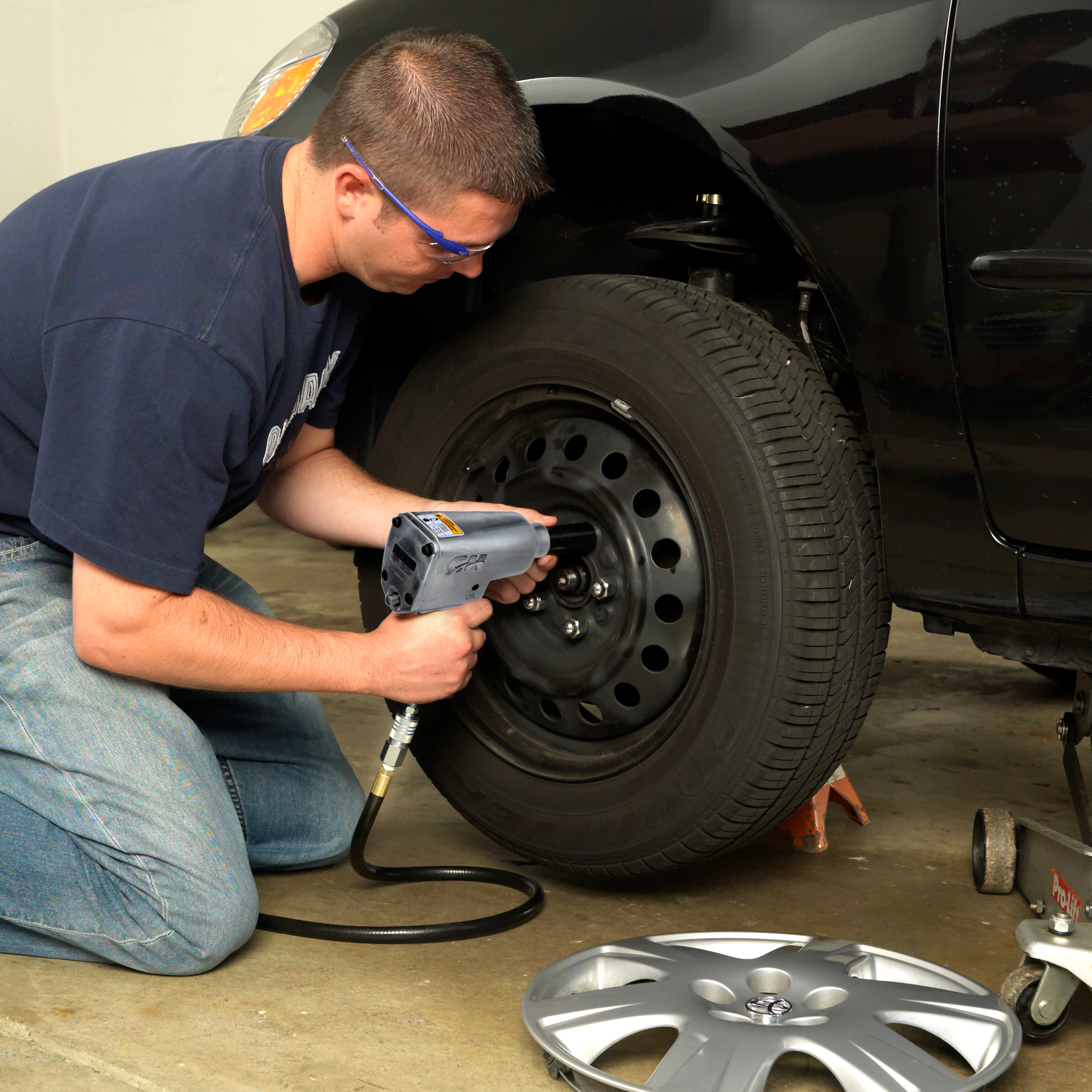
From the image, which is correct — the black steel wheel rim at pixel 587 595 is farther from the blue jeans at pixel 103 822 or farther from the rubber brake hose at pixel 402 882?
the blue jeans at pixel 103 822

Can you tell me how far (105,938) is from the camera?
147cm

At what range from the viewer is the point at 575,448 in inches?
66.9

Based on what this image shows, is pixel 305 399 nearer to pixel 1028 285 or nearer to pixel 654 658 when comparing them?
pixel 654 658

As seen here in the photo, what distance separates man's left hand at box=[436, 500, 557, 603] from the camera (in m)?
1.62

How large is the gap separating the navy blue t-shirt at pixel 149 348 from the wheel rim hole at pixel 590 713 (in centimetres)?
57

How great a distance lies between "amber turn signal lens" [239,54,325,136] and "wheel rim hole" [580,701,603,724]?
104 centimetres

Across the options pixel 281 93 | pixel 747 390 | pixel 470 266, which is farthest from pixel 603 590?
pixel 281 93

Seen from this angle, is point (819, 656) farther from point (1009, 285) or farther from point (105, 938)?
point (105, 938)

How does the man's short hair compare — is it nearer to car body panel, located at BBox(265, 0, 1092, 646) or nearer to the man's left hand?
car body panel, located at BBox(265, 0, 1092, 646)

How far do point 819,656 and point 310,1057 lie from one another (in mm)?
740

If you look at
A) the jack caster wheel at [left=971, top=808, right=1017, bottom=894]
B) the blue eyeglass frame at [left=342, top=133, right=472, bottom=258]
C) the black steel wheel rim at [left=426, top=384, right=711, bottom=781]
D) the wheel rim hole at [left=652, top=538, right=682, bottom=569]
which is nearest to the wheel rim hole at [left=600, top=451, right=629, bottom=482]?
the black steel wheel rim at [left=426, top=384, right=711, bottom=781]

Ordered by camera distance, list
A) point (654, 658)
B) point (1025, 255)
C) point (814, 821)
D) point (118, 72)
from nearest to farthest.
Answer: point (1025, 255) < point (654, 658) < point (814, 821) < point (118, 72)

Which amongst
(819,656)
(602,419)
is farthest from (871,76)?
(819,656)

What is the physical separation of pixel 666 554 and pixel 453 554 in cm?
31
